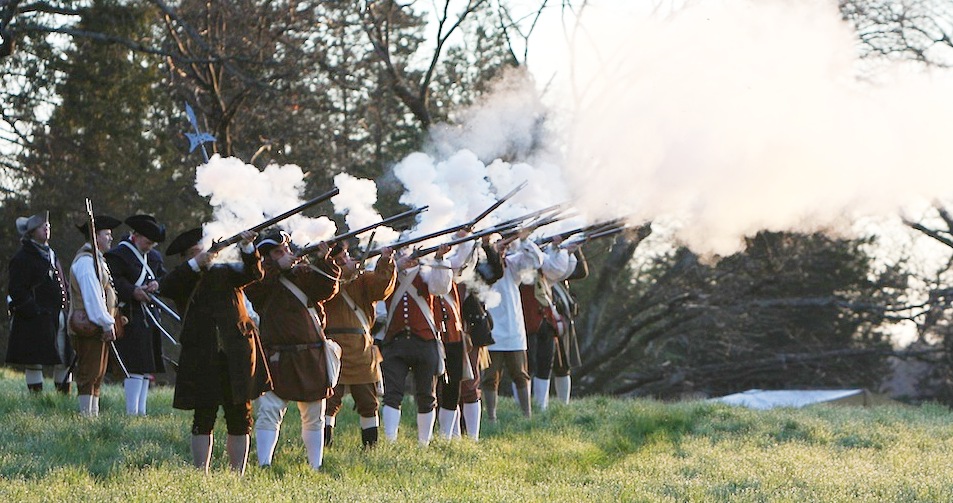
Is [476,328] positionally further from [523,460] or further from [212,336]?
[212,336]

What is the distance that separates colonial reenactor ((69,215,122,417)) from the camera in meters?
9.63

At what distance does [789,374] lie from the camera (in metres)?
27.9

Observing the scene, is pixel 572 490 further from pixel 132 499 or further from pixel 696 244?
pixel 696 244

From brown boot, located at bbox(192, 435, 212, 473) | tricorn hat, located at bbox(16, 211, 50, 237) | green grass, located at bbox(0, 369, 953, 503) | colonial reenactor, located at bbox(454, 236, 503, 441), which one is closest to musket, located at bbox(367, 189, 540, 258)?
colonial reenactor, located at bbox(454, 236, 503, 441)

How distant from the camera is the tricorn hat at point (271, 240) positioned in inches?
316

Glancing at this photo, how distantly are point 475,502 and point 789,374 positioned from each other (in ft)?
71.7

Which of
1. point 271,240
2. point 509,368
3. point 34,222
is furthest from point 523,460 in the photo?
point 34,222

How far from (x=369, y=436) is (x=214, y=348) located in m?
1.85

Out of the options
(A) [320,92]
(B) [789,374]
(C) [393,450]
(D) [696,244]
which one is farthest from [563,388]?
(B) [789,374]

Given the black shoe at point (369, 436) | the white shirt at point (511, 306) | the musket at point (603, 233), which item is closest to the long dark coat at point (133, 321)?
the black shoe at point (369, 436)

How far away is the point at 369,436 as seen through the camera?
927cm

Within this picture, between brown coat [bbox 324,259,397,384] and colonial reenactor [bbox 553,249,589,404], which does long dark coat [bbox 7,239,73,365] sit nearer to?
brown coat [bbox 324,259,397,384]

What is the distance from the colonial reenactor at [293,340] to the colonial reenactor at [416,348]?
155 centimetres

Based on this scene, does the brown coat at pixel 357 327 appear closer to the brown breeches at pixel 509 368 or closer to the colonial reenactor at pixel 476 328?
the colonial reenactor at pixel 476 328
